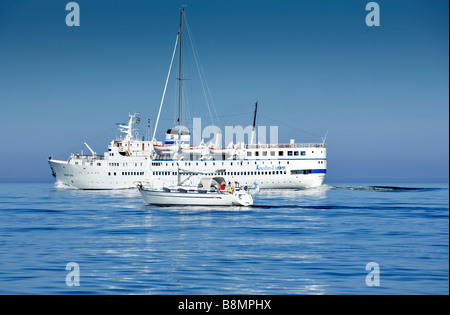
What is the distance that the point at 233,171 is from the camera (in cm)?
8906

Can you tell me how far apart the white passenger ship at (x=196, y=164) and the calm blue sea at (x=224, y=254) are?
45.5 m

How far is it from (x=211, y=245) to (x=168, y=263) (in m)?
5.49

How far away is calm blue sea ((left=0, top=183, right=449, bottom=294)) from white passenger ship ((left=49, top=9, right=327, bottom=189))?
149 ft

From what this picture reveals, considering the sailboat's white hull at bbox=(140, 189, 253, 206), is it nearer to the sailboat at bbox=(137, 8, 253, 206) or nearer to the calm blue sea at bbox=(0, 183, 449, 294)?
the sailboat at bbox=(137, 8, 253, 206)

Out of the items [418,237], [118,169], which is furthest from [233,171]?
[418,237]

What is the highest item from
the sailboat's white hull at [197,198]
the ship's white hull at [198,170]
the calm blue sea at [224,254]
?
the ship's white hull at [198,170]

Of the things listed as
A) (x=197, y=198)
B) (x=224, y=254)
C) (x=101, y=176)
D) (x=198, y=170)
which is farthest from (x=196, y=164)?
(x=224, y=254)

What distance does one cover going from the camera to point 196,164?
90.6 m

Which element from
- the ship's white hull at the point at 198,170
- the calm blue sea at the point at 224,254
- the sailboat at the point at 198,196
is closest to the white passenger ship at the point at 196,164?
the ship's white hull at the point at 198,170

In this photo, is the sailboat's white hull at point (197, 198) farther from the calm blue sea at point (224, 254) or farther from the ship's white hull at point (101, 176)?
the ship's white hull at point (101, 176)

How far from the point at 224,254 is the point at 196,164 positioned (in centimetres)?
6799

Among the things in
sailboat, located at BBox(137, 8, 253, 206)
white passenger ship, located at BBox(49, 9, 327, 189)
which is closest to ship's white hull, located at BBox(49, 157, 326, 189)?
white passenger ship, located at BBox(49, 9, 327, 189)

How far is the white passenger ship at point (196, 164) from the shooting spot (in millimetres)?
87500

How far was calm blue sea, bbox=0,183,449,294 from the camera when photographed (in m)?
16.6
